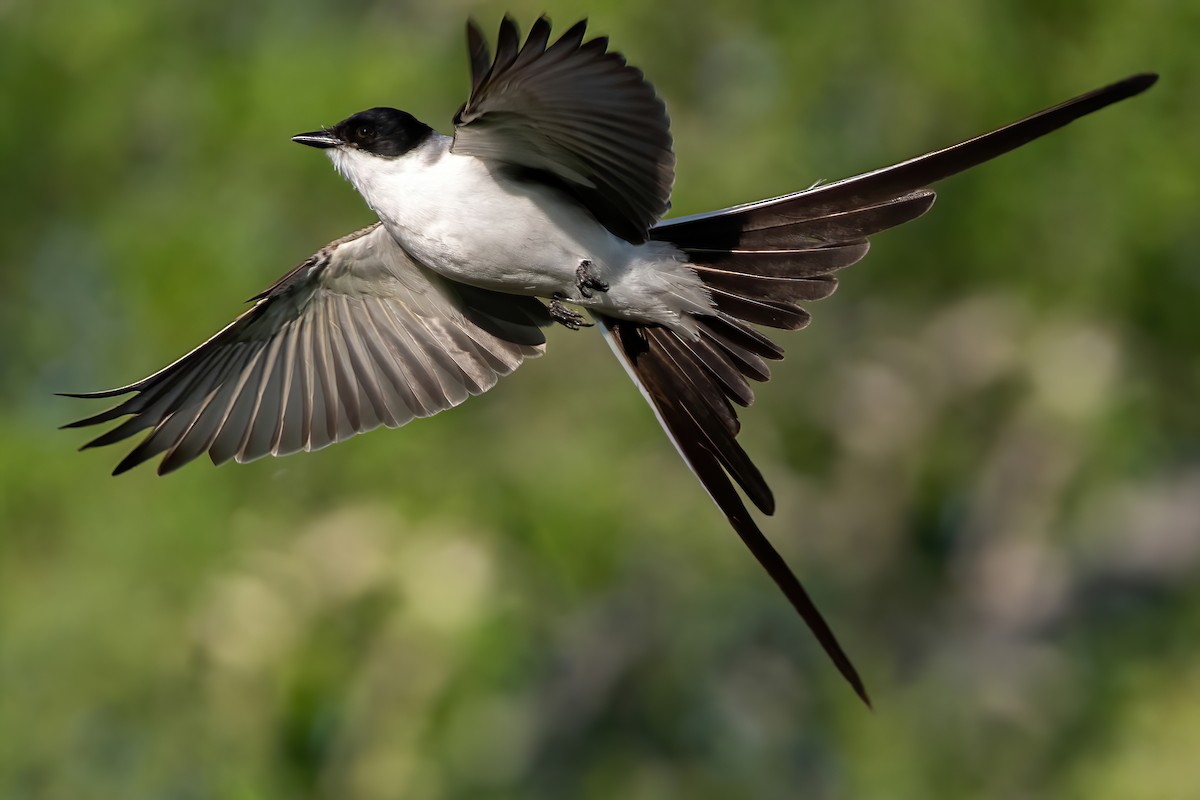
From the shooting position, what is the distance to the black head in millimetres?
3605

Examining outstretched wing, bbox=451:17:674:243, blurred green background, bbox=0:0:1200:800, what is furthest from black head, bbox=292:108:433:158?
blurred green background, bbox=0:0:1200:800

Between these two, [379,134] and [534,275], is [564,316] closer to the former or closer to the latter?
[534,275]

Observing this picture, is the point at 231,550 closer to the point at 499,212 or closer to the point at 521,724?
the point at 521,724

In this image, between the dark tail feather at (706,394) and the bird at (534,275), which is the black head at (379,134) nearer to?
the bird at (534,275)

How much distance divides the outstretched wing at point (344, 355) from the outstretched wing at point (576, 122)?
664mm

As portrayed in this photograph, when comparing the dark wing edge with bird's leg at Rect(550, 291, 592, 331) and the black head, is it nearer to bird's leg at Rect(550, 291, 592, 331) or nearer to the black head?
bird's leg at Rect(550, 291, 592, 331)

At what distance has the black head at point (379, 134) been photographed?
361 centimetres

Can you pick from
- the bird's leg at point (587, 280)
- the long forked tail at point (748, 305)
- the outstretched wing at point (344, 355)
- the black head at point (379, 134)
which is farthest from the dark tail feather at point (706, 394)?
the black head at point (379, 134)

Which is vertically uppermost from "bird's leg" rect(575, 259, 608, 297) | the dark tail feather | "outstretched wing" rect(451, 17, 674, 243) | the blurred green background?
"outstretched wing" rect(451, 17, 674, 243)

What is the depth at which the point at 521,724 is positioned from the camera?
20.7ft

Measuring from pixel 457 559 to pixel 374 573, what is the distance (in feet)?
1.04

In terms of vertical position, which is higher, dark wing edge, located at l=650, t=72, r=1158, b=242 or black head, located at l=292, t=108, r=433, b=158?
black head, located at l=292, t=108, r=433, b=158

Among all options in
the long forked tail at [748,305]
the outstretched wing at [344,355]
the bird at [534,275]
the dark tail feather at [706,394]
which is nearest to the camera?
the bird at [534,275]

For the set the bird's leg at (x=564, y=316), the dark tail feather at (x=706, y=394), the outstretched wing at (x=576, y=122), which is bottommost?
the dark tail feather at (x=706, y=394)
